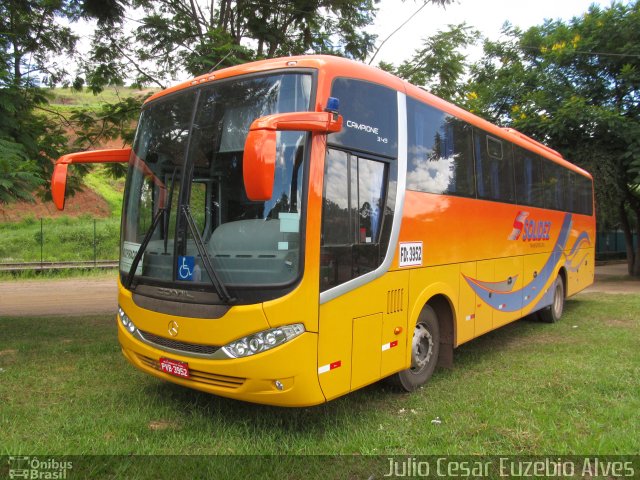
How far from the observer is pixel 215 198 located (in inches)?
166

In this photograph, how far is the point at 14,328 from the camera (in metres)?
8.78

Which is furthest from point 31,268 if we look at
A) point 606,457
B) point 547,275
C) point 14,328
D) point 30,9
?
point 606,457

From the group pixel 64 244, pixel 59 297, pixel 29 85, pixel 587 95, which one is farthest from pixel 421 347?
pixel 64 244

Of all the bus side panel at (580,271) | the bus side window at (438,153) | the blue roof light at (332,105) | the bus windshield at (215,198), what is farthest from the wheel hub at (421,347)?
the bus side panel at (580,271)

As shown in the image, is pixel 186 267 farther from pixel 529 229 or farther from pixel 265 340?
pixel 529 229

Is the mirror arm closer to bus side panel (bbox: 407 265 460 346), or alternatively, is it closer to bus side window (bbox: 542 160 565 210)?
bus side panel (bbox: 407 265 460 346)

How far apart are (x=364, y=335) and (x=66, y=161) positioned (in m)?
3.46

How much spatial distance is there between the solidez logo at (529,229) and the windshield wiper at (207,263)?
513 cm

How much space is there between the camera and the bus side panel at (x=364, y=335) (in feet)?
13.4

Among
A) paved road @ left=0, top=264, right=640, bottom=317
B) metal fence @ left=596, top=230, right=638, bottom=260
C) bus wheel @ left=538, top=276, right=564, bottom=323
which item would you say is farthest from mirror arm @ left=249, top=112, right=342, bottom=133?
metal fence @ left=596, top=230, right=638, bottom=260

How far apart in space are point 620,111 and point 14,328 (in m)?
17.7

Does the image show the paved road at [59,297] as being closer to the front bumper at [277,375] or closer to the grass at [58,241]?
the grass at [58,241]

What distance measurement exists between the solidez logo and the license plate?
17.4 ft

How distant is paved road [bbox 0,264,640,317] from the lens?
39.5ft
